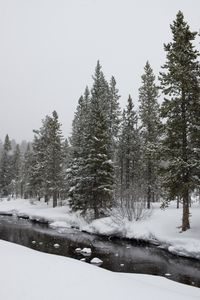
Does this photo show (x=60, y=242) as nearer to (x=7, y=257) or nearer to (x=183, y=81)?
(x=7, y=257)

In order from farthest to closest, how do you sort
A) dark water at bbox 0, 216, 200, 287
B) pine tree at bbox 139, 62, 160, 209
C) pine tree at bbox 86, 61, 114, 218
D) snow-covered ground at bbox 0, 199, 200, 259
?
pine tree at bbox 139, 62, 160, 209 → pine tree at bbox 86, 61, 114, 218 → snow-covered ground at bbox 0, 199, 200, 259 → dark water at bbox 0, 216, 200, 287

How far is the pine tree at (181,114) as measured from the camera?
73.0 feet

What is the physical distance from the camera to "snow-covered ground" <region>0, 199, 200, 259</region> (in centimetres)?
2128

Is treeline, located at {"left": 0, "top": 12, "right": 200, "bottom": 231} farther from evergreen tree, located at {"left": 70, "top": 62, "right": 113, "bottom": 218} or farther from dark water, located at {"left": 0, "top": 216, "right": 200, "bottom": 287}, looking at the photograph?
dark water, located at {"left": 0, "top": 216, "right": 200, "bottom": 287}

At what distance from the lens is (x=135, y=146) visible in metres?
43.6

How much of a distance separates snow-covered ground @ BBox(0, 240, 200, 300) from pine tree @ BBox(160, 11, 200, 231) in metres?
11.3

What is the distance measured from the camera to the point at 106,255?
70.4 feet

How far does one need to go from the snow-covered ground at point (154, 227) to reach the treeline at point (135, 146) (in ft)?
3.85

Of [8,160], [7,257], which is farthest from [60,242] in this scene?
[8,160]

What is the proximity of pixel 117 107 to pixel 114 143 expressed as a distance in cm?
524

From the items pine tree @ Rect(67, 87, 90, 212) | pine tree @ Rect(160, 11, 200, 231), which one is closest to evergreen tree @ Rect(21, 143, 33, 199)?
pine tree @ Rect(67, 87, 90, 212)

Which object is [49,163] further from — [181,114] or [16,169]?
[16,169]

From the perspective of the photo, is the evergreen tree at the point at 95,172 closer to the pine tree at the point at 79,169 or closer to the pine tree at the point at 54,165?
the pine tree at the point at 79,169

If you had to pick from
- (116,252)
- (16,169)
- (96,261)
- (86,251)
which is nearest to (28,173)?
(16,169)
